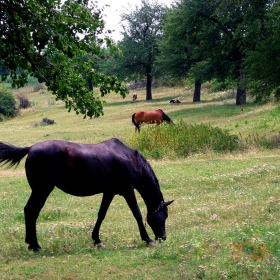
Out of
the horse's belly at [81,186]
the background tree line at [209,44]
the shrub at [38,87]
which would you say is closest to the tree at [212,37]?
the background tree line at [209,44]

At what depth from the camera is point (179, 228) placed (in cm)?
947

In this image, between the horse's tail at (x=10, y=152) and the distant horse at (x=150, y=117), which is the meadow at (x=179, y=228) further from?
the distant horse at (x=150, y=117)

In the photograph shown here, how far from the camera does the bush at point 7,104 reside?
190 ft

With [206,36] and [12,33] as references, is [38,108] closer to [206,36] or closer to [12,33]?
[206,36]

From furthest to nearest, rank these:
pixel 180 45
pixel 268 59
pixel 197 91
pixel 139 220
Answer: pixel 197 91 → pixel 180 45 → pixel 268 59 → pixel 139 220

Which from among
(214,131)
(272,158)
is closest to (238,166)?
(272,158)

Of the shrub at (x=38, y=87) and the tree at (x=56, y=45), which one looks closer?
the tree at (x=56, y=45)

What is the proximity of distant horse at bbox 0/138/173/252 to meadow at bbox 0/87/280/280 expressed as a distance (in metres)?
0.51

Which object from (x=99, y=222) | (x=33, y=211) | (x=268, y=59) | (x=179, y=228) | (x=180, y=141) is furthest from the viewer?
(x=268, y=59)

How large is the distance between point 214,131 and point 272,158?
440 centimetres

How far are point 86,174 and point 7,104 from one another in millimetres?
53422

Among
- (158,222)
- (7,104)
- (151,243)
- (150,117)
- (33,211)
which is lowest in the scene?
(7,104)

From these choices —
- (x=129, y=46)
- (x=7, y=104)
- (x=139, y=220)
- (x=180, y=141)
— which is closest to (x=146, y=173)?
(x=139, y=220)

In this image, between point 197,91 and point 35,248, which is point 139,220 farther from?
point 197,91
